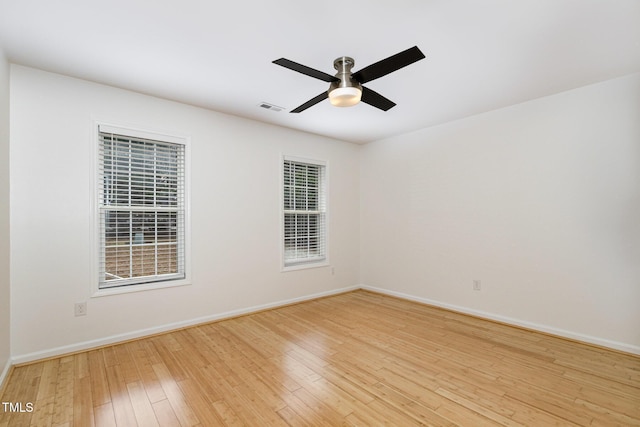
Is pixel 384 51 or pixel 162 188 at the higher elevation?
pixel 384 51

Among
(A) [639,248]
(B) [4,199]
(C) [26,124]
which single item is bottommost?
(A) [639,248]

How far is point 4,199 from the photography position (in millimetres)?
2395

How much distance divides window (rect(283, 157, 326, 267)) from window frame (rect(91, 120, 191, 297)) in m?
1.44

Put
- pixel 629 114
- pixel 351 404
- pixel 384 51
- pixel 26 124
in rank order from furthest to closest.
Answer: pixel 629 114 → pixel 26 124 → pixel 384 51 → pixel 351 404

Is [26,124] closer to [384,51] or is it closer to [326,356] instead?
[384,51]

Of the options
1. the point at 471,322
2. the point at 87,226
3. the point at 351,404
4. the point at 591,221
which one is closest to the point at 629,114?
the point at 591,221

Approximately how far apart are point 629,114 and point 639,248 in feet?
4.19

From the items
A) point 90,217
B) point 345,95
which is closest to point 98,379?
point 90,217

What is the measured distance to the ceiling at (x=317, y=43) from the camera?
1920mm

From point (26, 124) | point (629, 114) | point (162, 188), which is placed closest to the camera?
point (26, 124)

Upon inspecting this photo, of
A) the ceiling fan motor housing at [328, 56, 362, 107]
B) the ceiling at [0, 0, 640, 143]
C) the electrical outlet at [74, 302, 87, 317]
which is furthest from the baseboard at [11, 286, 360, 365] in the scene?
the ceiling fan motor housing at [328, 56, 362, 107]

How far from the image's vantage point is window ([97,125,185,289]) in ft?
10.0

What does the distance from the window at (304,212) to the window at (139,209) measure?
1553 mm

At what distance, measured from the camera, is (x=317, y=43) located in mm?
2271
